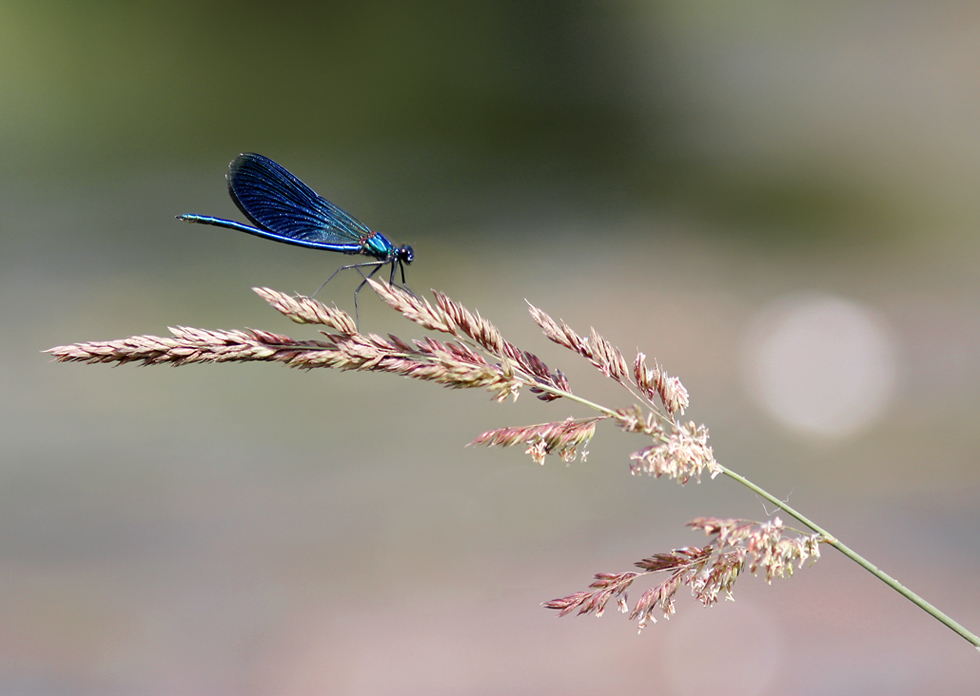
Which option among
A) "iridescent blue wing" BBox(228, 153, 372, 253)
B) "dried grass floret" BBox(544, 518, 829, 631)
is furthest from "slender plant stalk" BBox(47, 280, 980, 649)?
"iridescent blue wing" BBox(228, 153, 372, 253)

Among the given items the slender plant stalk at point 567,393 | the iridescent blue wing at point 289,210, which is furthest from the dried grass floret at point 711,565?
the iridescent blue wing at point 289,210

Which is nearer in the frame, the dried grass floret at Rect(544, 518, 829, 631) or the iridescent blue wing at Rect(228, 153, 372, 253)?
the dried grass floret at Rect(544, 518, 829, 631)

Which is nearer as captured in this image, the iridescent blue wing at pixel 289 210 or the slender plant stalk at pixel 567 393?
the slender plant stalk at pixel 567 393

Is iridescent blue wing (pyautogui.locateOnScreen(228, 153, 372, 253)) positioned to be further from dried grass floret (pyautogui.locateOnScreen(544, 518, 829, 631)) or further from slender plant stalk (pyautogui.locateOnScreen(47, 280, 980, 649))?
dried grass floret (pyautogui.locateOnScreen(544, 518, 829, 631))

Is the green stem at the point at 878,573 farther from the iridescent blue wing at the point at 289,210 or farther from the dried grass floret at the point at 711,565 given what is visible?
the iridescent blue wing at the point at 289,210

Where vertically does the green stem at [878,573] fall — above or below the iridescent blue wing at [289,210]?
below
